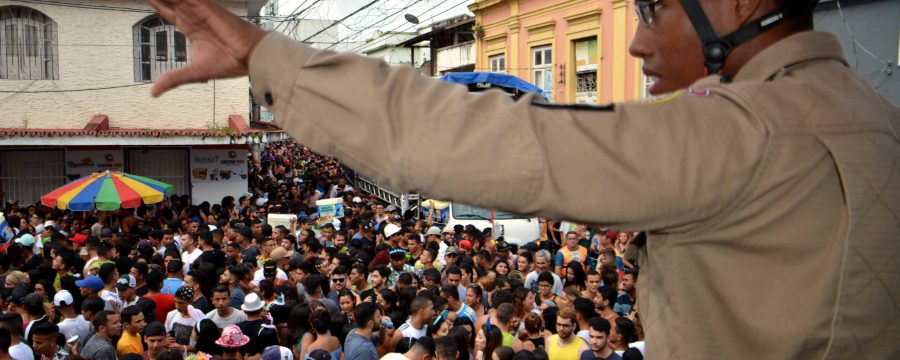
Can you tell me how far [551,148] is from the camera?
103cm

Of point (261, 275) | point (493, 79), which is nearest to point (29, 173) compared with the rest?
point (493, 79)

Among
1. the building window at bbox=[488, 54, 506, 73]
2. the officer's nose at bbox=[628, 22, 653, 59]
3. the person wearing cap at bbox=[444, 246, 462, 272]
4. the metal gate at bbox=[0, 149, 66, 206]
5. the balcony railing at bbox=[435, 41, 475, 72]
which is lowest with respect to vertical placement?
the person wearing cap at bbox=[444, 246, 462, 272]

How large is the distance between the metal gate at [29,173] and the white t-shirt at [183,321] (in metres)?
13.4

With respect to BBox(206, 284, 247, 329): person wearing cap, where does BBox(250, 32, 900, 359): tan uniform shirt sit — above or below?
above

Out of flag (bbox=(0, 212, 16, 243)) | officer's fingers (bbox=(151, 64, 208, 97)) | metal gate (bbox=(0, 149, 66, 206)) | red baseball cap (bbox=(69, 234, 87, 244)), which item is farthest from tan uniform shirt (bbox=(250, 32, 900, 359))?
metal gate (bbox=(0, 149, 66, 206))

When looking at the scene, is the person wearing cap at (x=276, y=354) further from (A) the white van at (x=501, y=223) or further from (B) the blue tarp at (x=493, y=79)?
(B) the blue tarp at (x=493, y=79)

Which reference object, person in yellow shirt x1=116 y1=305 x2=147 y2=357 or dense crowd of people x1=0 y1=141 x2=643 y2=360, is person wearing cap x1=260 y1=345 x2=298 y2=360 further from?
person in yellow shirt x1=116 y1=305 x2=147 y2=357

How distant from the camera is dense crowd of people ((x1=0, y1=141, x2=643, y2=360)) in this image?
20.9 ft

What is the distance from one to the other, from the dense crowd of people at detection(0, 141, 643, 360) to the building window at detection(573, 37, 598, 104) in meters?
8.39

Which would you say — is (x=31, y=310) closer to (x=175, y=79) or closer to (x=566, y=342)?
(x=566, y=342)

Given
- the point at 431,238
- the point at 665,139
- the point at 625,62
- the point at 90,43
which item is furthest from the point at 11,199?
the point at 665,139

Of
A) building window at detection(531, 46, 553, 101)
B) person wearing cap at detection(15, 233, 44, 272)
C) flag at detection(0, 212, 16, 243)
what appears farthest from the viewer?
building window at detection(531, 46, 553, 101)

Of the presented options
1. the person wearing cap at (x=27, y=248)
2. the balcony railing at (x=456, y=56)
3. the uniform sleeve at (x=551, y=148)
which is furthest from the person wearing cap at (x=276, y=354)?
the balcony railing at (x=456, y=56)

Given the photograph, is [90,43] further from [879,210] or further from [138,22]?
[879,210]
